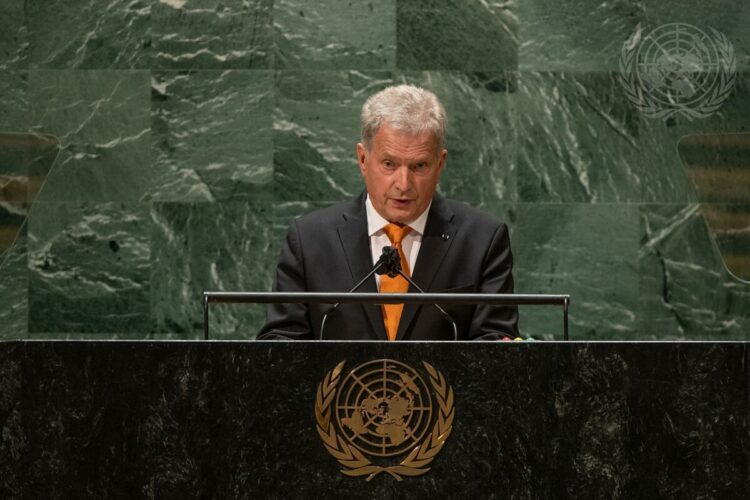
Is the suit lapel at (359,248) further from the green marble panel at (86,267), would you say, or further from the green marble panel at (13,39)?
the green marble panel at (13,39)

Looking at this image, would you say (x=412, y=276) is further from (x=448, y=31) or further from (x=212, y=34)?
(x=212, y=34)

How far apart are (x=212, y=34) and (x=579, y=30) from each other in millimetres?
1819

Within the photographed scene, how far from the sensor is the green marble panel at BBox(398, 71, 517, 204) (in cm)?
564

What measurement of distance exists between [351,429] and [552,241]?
335cm

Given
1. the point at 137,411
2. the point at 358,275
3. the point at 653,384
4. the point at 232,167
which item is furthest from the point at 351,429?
the point at 232,167

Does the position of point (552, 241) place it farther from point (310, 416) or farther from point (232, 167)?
point (310, 416)

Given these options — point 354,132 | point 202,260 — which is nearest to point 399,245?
point 354,132

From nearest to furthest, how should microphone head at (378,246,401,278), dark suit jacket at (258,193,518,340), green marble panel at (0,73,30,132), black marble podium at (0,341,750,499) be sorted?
black marble podium at (0,341,750,499) < microphone head at (378,246,401,278) < dark suit jacket at (258,193,518,340) < green marble panel at (0,73,30,132)

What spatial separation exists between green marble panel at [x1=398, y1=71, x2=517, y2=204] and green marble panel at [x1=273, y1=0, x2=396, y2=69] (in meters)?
0.24

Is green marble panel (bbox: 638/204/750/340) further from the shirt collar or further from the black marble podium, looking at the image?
the black marble podium

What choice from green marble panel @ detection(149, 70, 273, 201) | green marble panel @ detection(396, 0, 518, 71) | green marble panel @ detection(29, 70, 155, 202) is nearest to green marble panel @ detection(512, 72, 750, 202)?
green marble panel @ detection(396, 0, 518, 71)

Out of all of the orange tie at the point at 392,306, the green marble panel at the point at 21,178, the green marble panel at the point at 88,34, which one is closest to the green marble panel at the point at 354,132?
the green marble panel at the point at 88,34

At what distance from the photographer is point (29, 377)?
2506 millimetres

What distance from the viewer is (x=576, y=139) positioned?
5.68 meters
